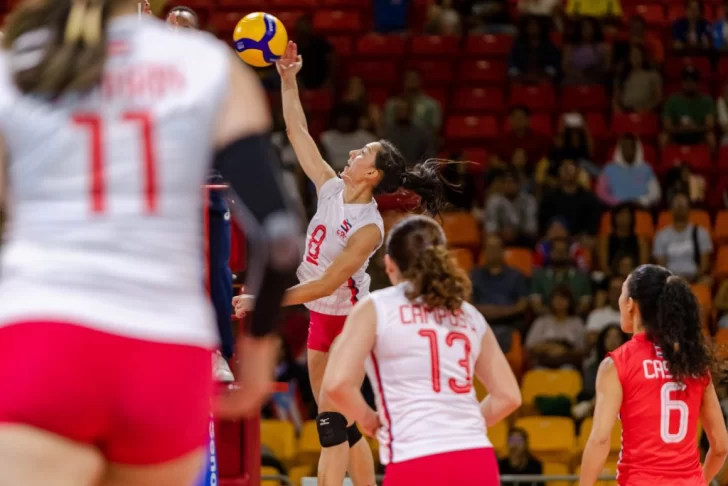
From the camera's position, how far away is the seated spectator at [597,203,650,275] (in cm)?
1112

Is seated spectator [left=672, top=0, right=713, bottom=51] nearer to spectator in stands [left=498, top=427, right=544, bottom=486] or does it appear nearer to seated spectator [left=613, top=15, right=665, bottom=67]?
seated spectator [left=613, top=15, right=665, bottom=67]

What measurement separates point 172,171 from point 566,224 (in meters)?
9.83

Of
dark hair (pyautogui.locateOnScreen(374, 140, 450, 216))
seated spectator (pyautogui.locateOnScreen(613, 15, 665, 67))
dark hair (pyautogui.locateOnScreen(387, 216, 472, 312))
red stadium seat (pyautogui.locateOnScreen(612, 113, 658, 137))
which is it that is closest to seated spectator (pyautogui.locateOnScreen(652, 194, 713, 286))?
red stadium seat (pyautogui.locateOnScreen(612, 113, 658, 137))

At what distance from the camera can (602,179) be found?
12.3 meters

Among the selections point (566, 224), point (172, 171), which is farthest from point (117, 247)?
point (566, 224)

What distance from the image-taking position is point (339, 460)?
588cm

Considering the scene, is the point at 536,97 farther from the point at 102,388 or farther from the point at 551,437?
the point at 102,388

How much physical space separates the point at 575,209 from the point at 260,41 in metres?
6.16

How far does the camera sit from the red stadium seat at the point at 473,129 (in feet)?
42.5

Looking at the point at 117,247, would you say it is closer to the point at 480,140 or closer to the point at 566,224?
the point at 566,224

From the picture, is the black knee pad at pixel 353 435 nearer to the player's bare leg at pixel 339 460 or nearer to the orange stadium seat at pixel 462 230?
the player's bare leg at pixel 339 460

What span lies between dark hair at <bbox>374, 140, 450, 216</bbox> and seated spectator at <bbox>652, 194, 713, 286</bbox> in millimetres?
5252

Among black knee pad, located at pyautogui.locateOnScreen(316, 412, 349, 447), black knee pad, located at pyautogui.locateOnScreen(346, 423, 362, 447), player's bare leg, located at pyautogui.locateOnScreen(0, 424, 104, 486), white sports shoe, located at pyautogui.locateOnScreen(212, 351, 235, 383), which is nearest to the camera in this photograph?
player's bare leg, located at pyautogui.locateOnScreen(0, 424, 104, 486)

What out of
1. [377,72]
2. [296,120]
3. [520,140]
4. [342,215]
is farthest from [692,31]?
[342,215]
